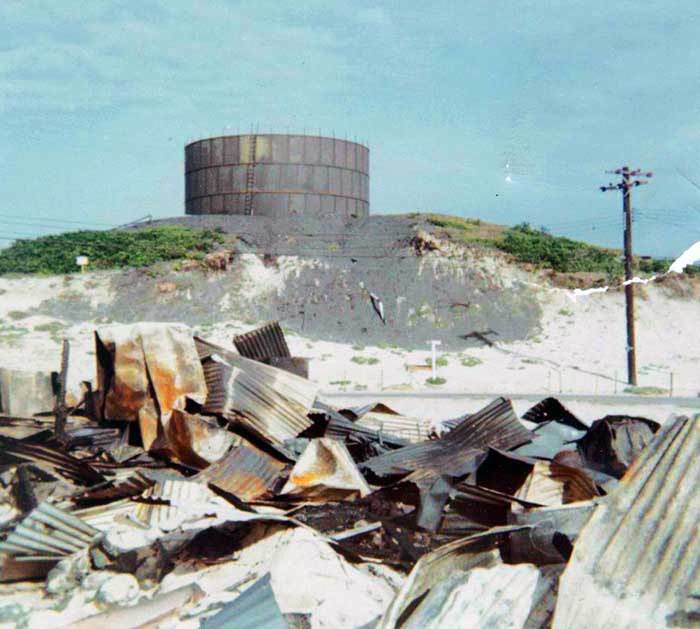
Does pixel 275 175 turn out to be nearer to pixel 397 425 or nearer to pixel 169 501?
pixel 397 425

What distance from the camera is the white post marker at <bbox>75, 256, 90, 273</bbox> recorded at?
1336 inches

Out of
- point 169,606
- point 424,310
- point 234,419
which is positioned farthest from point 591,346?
point 169,606

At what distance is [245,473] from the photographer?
6867 millimetres

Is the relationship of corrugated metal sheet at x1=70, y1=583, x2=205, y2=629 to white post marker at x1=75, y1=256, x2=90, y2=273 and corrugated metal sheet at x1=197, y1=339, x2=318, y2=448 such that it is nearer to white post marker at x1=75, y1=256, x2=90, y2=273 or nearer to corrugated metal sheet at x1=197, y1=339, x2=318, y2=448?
corrugated metal sheet at x1=197, y1=339, x2=318, y2=448

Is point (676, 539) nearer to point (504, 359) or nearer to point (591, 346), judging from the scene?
point (504, 359)

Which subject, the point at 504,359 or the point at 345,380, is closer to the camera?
the point at 345,380

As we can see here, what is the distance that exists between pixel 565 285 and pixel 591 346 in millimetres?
5364

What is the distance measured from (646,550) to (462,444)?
14.7ft

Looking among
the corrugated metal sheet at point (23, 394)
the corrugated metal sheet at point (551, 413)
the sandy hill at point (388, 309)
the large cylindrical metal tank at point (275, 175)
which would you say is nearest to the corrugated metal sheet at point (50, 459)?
the corrugated metal sheet at point (23, 394)

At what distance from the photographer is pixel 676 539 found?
2.98 m

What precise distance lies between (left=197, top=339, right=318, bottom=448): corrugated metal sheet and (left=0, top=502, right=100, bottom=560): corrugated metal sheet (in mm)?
2391

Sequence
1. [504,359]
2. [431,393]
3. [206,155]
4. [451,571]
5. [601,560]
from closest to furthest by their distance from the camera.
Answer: [601,560] → [451,571] → [431,393] → [504,359] → [206,155]

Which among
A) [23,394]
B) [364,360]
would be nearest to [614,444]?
[23,394]

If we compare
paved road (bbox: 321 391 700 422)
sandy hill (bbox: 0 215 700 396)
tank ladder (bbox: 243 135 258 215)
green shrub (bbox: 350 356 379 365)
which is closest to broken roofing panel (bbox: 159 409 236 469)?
paved road (bbox: 321 391 700 422)
